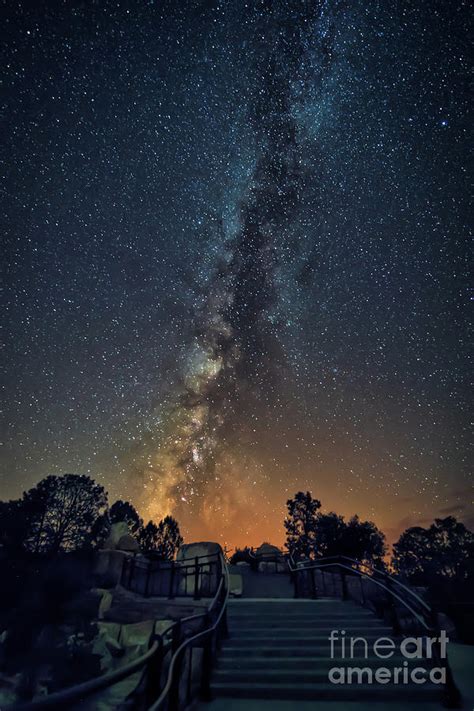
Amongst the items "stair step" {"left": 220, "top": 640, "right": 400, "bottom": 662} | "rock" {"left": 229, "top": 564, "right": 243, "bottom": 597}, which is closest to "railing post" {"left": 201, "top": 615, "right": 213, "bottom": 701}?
"stair step" {"left": 220, "top": 640, "right": 400, "bottom": 662}

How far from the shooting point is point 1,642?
66.9 feet

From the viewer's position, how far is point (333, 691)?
14.6ft

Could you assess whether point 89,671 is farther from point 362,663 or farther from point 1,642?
point 362,663

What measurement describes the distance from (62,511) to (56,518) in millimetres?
865

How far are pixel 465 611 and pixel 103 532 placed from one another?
41.3 metres

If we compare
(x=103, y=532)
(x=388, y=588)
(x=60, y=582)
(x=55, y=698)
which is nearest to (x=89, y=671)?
(x=60, y=582)

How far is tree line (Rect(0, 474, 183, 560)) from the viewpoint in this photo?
33.7 metres

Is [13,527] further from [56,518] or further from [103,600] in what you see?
[103,600]

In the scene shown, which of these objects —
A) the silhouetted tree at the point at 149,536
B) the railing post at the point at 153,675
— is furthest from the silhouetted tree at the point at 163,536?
the railing post at the point at 153,675

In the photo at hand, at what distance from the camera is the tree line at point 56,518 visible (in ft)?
111

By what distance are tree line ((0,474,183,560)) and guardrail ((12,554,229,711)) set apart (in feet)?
103

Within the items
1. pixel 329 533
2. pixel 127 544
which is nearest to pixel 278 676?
pixel 127 544

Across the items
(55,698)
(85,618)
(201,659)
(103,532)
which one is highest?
(103,532)

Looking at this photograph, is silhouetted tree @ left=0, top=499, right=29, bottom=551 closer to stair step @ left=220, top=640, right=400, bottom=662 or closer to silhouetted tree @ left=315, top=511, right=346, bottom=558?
silhouetted tree @ left=315, top=511, right=346, bottom=558
